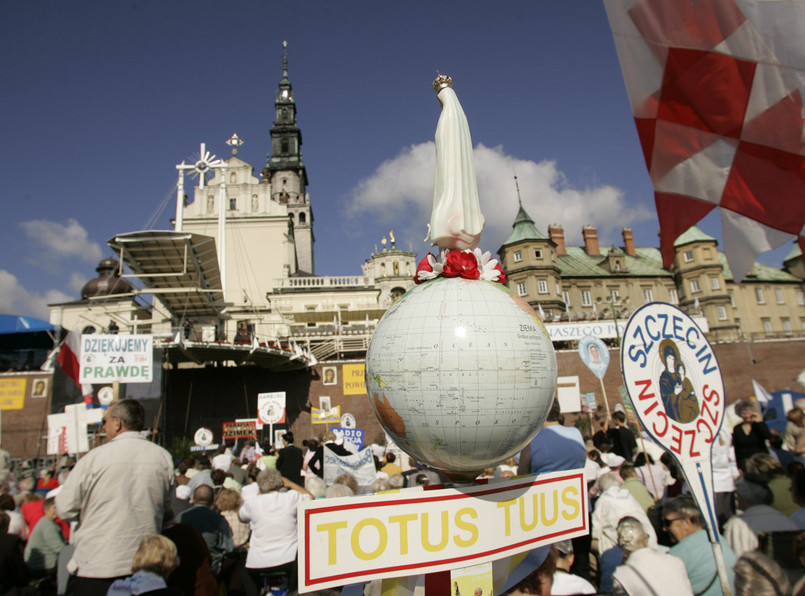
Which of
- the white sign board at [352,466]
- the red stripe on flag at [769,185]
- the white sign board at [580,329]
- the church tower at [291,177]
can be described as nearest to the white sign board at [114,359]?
the white sign board at [352,466]

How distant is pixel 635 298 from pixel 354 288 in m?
30.8

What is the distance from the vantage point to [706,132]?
473 centimetres

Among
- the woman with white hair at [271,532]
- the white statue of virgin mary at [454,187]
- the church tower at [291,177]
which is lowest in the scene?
the woman with white hair at [271,532]

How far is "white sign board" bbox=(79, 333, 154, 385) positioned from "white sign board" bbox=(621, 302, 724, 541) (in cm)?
1604

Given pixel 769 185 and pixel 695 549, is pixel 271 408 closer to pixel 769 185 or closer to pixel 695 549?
pixel 695 549

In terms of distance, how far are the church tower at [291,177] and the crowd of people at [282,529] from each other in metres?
52.3

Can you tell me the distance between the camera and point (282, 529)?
5.23m

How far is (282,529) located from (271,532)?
0.40ft

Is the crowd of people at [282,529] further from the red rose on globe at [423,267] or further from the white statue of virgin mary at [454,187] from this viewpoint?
the white statue of virgin mary at [454,187]

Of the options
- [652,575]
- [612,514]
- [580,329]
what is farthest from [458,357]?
[580,329]

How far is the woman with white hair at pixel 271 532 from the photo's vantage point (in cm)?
513

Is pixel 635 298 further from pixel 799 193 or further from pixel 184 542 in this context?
pixel 184 542

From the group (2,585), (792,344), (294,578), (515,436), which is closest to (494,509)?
(515,436)

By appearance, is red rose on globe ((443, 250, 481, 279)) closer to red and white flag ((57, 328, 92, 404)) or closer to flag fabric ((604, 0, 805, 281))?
flag fabric ((604, 0, 805, 281))
